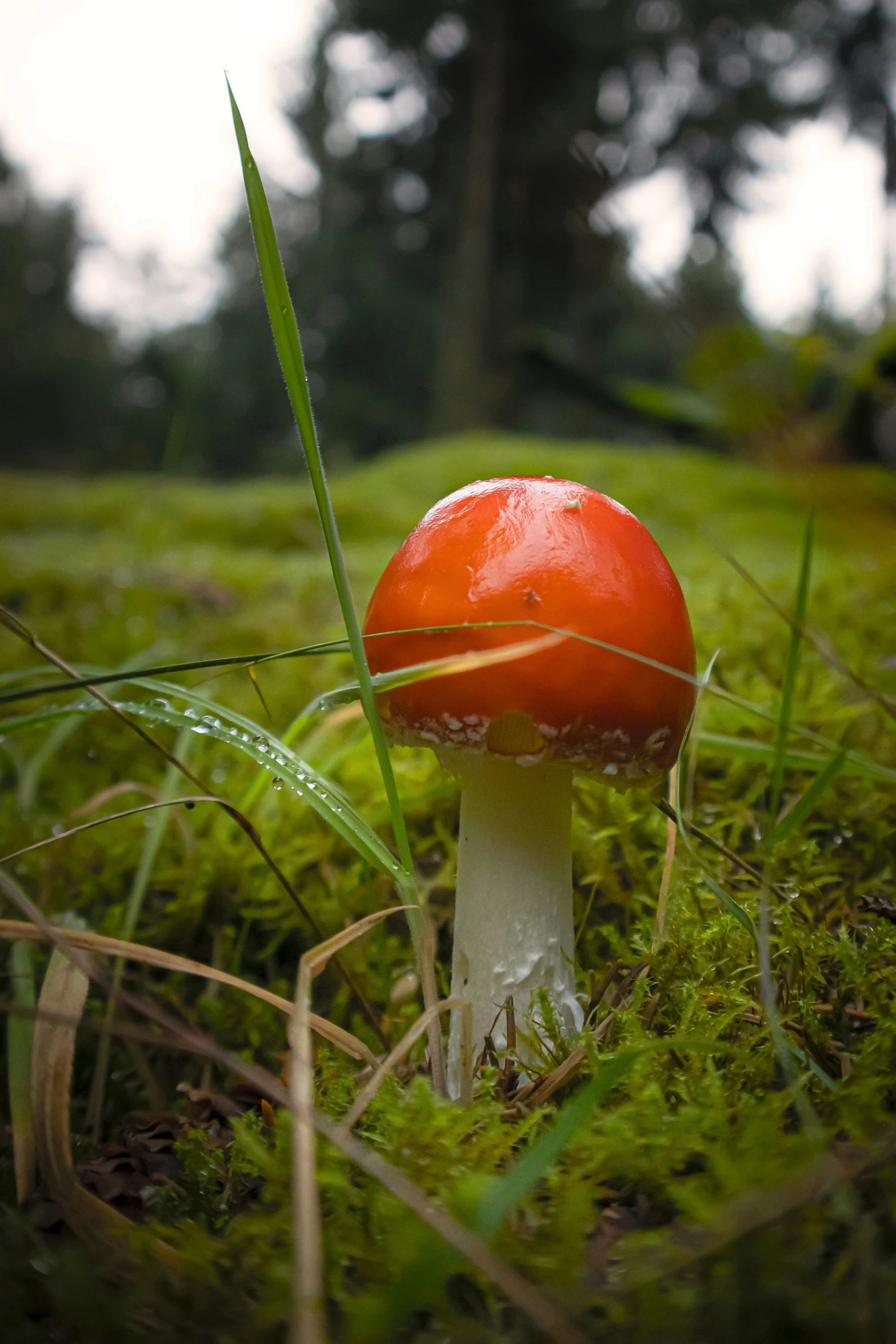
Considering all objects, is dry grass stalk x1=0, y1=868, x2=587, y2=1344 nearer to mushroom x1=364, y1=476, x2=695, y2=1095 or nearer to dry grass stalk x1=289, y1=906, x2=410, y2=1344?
dry grass stalk x1=289, y1=906, x2=410, y2=1344

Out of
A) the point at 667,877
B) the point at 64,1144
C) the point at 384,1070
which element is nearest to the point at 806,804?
the point at 667,877

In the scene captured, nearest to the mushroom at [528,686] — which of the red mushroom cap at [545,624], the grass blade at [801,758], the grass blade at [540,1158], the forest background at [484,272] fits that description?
the red mushroom cap at [545,624]

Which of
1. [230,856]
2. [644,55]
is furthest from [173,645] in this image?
[644,55]

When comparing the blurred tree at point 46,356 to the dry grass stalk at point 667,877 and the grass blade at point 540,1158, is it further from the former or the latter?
the grass blade at point 540,1158

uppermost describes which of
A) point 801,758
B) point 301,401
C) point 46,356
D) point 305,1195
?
point 46,356

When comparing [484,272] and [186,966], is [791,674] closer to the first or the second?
[186,966]

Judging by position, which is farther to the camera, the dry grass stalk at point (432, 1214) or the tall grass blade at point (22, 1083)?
the tall grass blade at point (22, 1083)
